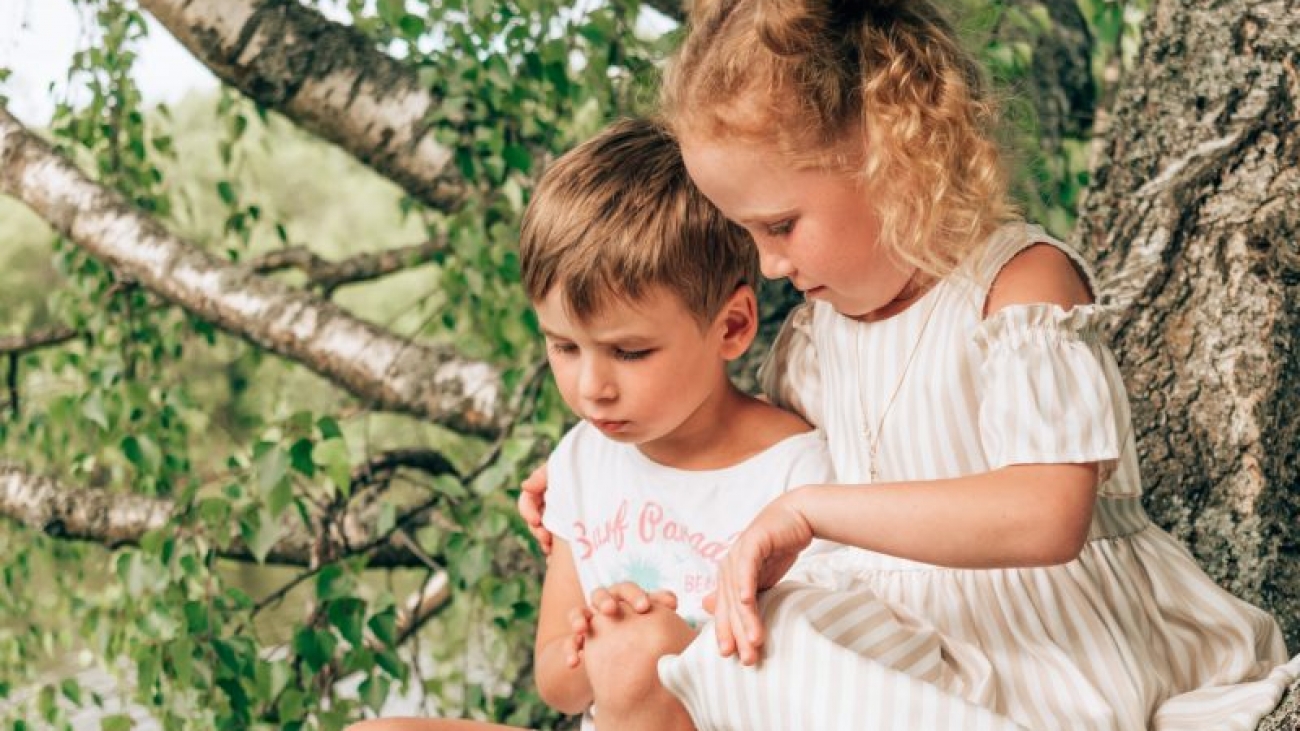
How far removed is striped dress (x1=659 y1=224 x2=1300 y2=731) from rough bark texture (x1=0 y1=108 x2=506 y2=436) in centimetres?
100

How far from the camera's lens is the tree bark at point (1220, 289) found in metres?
1.52

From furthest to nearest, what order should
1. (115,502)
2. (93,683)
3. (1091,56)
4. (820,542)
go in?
(93,683) → (115,502) → (1091,56) → (820,542)

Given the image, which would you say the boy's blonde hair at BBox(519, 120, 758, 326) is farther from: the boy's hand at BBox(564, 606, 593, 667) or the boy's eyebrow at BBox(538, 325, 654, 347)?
the boy's hand at BBox(564, 606, 593, 667)

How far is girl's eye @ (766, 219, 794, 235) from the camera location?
1.16 metres

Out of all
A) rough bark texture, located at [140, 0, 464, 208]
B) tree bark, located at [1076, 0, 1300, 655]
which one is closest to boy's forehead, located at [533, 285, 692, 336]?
tree bark, located at [1076, 0, 1300, 655]

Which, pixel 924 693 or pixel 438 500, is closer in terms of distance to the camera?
pixel 924 693

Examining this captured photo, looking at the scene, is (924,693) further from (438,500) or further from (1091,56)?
(1091,56)

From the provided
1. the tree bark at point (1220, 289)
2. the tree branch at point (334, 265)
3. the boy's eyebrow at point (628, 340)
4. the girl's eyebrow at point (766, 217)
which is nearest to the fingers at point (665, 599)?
the boy's eyebrow at point (628, 340)

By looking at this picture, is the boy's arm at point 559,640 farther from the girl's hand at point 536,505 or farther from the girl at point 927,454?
the girl at point 927,454

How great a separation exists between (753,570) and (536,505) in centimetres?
52

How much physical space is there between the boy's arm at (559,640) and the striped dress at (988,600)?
240 millimetres

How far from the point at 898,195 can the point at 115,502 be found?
1.90 metres

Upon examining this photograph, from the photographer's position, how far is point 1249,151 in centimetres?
161

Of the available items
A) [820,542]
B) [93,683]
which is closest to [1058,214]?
[820,542]
